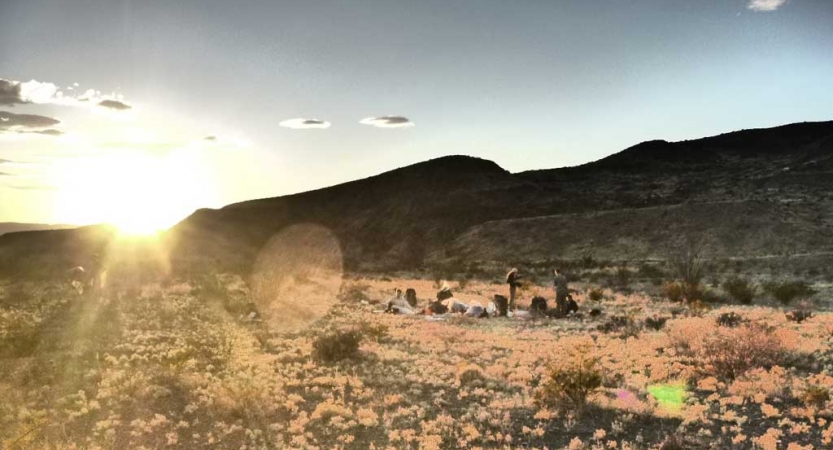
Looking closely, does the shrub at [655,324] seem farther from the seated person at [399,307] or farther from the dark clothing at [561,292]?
the seated person at [399,307]

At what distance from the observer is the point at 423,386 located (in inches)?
489

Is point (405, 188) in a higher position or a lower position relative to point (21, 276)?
higher

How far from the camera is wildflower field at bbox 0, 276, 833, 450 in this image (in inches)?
362

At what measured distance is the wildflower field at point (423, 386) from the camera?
920cm

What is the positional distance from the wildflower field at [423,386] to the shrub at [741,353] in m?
0.04

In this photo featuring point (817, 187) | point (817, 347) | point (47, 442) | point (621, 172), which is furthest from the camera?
point (621, 172)

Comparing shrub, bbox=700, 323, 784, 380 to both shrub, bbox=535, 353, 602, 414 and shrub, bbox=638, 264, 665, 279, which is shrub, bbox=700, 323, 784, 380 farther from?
shrub, bbox=638, 264, 665, 279

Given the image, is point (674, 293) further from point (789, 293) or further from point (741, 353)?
point (741, 353)

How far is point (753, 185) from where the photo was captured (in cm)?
10294

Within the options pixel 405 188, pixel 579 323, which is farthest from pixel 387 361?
pixel 405 188

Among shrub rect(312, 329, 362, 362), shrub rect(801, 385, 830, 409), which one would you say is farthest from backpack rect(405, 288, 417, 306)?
shrub rect(801, 385, 830, 409)

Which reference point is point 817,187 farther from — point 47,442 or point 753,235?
point 47,442

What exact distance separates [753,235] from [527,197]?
53294 mm

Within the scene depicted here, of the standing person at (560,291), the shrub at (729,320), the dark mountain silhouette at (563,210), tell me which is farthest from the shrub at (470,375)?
the dark mountain silhouette at (563,210)
